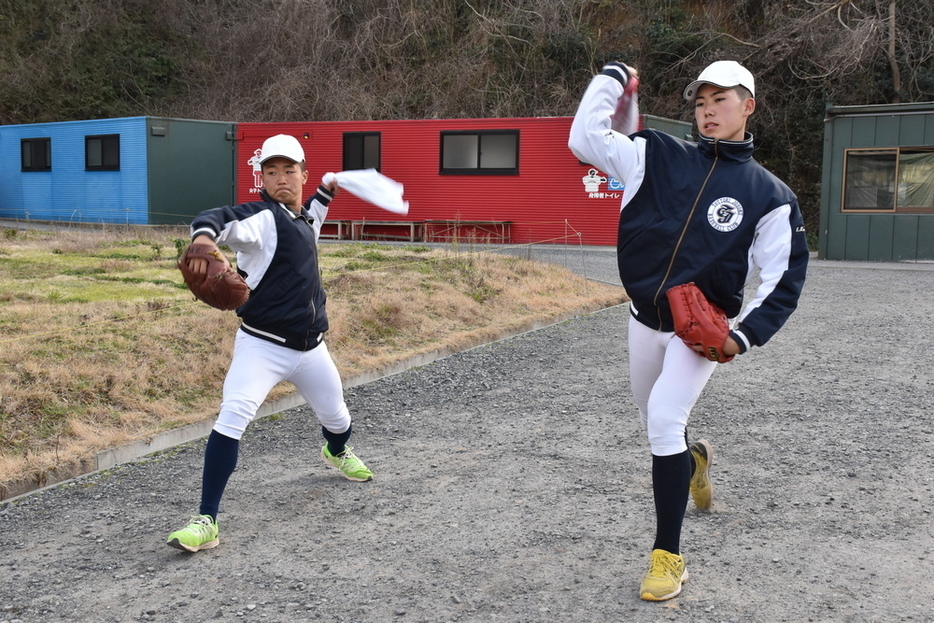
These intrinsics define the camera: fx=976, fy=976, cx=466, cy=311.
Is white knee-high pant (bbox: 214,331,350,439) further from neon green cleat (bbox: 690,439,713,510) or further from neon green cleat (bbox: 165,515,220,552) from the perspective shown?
neon green cleat (bbox: 690,439,713,510)

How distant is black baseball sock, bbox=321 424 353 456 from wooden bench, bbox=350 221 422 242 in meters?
19.5

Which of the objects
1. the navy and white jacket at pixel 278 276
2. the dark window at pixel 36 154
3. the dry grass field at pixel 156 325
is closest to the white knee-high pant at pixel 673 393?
the navy and white jacket at pixel 278 276

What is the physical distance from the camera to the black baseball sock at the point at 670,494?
381 centimetres

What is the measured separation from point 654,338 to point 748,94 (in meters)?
1.06

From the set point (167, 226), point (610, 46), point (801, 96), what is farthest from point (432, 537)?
point (610, 46)

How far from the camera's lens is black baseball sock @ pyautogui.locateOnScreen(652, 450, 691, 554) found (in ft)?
12.5

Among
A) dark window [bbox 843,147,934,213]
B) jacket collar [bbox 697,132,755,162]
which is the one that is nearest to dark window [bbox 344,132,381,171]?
dark window [bbox 843,147,934,213]

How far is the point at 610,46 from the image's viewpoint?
33.3 meters

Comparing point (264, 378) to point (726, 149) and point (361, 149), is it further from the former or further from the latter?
point (361, 149)

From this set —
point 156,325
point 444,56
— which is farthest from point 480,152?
point 156,325

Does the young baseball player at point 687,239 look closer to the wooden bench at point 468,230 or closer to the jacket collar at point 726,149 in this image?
the jacket collar at point 726,149

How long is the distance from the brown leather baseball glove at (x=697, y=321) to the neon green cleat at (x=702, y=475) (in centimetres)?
103

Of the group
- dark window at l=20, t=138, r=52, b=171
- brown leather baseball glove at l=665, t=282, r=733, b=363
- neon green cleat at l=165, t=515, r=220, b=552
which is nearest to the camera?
brown leather baseball glove at l=665, t=282, r=733, b=363

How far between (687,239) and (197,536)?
95.4 inches
